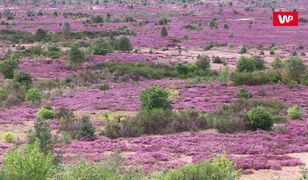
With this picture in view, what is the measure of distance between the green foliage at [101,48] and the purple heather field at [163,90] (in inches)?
7.9

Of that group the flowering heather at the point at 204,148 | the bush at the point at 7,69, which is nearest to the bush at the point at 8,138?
the flowering heather at the point at 204,148

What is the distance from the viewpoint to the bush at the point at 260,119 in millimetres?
25562

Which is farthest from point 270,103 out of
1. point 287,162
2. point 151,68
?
point 151,68

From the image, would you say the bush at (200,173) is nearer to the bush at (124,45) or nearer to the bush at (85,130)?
the bush at (85,130)

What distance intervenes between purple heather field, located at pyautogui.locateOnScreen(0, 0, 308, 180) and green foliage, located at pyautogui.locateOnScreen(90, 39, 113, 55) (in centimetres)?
20

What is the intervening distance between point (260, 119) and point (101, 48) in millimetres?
32756

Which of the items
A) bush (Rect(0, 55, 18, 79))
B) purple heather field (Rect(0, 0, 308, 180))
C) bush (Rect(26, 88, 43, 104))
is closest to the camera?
purple heather field (Rect(0, 0, 308, 180))

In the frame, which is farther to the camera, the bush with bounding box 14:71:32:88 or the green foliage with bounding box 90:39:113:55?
the green foliage with bounding box 90:39:113:55

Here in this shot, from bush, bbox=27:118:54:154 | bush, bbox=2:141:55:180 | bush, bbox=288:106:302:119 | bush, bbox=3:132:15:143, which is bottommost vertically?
bush, bbox=288:106:302:119

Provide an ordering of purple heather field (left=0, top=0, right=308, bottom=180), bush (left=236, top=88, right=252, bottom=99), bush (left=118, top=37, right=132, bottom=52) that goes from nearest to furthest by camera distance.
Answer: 1. purple heather field (left=0, top=0, right=308, bottom=180)
2. bush (left=236, top=88, right=252, bottom=99)
3. bush (left=118, top=37, right=132, bottom=52)

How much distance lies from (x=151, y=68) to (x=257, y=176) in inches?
1159

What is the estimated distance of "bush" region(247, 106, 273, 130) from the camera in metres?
25.6

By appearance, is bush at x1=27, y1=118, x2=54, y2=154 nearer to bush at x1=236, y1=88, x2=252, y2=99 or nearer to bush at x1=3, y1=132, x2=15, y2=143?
bush at x1=3, y1=132, x2=15, y2=143

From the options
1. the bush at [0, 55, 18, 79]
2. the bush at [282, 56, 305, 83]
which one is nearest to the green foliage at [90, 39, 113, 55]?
the bush at [0, 55, 18, 79]
